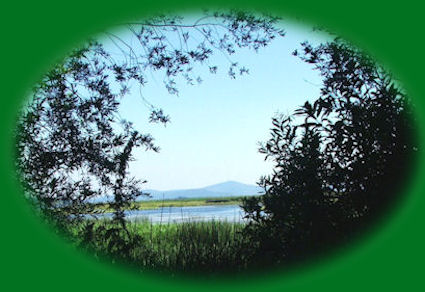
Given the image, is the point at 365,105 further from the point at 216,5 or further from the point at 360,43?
the point at 216,5

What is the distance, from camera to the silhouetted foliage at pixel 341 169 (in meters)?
3.67

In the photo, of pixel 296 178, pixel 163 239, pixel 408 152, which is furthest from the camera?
pixel 163 239

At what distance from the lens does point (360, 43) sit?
4.08 m

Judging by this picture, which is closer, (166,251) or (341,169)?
(341,169)

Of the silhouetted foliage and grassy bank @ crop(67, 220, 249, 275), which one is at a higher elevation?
the silhouetted foliage

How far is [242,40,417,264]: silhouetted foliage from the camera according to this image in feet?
12.0

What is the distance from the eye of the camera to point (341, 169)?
147 inches

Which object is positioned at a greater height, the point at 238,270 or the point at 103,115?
the point at 103,115

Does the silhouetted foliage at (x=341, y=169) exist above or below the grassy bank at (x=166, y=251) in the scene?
above

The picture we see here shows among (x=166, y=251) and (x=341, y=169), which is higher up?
(x=341, y=169)

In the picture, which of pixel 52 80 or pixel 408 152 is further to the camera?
pixel 52 80

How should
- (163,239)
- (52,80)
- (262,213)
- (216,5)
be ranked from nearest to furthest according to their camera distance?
(262,213) < (52,80) < (216,5) < (163,239)

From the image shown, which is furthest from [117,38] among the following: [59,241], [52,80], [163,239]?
[163,239]

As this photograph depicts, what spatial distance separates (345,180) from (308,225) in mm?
682
